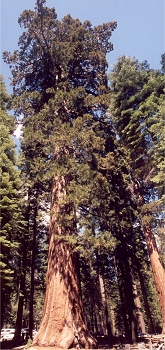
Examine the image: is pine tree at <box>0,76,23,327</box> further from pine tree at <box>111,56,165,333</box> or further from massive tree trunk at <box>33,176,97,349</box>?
pine tree at <box>111,56,165,333</box>

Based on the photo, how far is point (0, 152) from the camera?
13.8 meters

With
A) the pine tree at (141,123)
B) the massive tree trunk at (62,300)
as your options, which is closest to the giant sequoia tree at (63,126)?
the massive tree trunk at (62,300)

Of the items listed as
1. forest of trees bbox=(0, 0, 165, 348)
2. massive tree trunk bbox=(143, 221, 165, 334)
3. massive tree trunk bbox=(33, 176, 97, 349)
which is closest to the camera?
massive tree trunk bbox=(33, 176, 97, 349)

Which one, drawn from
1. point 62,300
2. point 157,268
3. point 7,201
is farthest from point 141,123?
point 62,300

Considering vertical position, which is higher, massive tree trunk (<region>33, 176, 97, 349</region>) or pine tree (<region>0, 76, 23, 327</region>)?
pine tree (<region>0, 76, 23, 327</region>)

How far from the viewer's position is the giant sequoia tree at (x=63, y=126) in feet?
31.6

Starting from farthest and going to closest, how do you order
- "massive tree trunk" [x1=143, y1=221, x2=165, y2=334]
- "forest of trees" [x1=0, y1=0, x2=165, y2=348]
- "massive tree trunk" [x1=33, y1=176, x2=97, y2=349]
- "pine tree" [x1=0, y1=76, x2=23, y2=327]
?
"pine tree" [x1=0, y1=76, x2=23, y2=327] < "massive tree trunk" [x1=143, y1=221, x2=165, y2=334] < "forest of trees" [x1=0, y1=0, x2=165, y2=348] < "massive tree trunk" [x1=33, y1=176, x2=97, y2=349]

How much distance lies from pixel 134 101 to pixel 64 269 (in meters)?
9.28

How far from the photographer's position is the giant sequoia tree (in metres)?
9.62

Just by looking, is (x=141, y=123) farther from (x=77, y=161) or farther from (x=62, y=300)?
(x=62, y=300)

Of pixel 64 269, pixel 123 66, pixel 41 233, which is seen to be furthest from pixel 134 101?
pixel 41 233

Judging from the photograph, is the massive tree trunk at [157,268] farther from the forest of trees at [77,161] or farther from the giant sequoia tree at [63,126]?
the giant sequoia tree at [63,126]

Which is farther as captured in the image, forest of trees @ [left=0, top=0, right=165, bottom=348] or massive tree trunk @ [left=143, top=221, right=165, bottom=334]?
massive tree trunk @ [left=143, top=221, right=165, bottom=334]

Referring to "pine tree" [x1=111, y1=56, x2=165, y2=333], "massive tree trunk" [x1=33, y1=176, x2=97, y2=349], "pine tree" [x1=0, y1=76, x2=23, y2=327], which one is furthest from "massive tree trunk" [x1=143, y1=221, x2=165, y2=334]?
"pine tree" [x1=0, y1=76, x2=23, y2=327]
